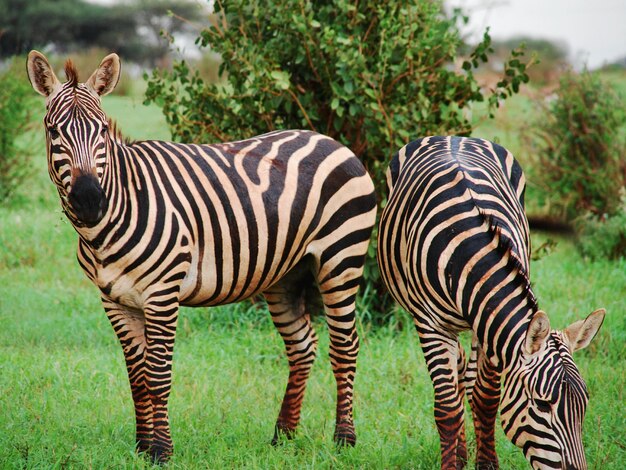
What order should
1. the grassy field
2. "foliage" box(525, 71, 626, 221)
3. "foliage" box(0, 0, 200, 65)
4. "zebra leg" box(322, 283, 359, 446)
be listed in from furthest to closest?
1. "foliage" box(0, 0, 200, 65)
2. "foliage" box(525, 71, 626, 221)
3. "zebra leg" box(322, 283, 359, 446)
4. the grassy field

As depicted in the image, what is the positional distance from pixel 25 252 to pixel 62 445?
17.2ft

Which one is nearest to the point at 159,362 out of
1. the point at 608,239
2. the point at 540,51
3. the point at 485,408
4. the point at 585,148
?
the point at 485,408

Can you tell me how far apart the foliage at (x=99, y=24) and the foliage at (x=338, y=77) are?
112 feet

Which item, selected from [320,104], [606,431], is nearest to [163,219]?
[320,104]

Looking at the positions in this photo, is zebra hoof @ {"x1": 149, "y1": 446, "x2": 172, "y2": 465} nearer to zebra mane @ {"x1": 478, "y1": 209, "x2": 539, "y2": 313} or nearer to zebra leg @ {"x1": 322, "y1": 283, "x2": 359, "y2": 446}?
zebra leg @ {"x1": 322, "y1": 283, "x2": 359, "y2": 446}

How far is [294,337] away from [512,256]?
1.96 meters

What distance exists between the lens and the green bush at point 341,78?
6324 mm

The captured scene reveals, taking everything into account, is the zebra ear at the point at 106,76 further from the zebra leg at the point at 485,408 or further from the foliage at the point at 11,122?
the foliage at the point at 11,122

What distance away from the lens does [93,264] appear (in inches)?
172

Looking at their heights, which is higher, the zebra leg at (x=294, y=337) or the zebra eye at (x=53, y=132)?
the zebra eye at (x=53, y=132)

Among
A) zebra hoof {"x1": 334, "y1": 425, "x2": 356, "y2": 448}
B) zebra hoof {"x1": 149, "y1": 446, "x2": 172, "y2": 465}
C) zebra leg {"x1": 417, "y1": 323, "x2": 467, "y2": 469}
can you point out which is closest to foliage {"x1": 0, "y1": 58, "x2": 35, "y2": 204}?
zebra hoof {"x1": 149, "y1": 446, "x2": 172, "y2": 465}

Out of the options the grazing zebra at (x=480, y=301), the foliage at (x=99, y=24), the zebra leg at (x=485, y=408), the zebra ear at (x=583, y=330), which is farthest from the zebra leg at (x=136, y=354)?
the foliage at (x=99, y=24)

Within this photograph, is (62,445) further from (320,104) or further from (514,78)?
(514,78)

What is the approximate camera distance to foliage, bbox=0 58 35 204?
1134cm
